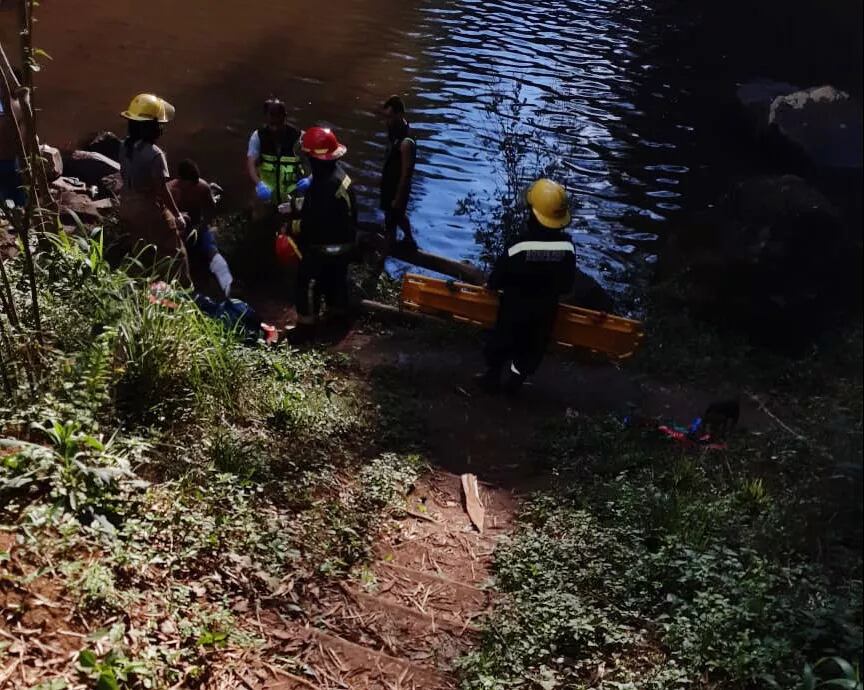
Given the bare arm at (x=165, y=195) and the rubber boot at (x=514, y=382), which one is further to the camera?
the rubber boot at (x=514, y=382)

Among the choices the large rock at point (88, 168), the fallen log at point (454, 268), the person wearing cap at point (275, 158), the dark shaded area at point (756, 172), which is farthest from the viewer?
the large rock at point (88, 168)

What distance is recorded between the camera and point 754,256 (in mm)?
7168

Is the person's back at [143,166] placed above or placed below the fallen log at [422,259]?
above

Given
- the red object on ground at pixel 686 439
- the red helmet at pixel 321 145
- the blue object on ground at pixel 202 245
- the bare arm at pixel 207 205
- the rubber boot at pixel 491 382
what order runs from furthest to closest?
the blue object on ground at pixel 202 245, the bare arm at pixel 207 205, the rubber boot at pixel 491 382, the red helmet at pixel 321 145, the red object on ground at pixel 686 439

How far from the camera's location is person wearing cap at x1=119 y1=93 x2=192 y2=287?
20.6 feet

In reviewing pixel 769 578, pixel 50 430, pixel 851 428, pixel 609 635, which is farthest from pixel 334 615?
pixel 851 428

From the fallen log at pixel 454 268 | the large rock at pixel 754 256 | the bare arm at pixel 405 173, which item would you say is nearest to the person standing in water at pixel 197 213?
the fallen log at pixel 454 268

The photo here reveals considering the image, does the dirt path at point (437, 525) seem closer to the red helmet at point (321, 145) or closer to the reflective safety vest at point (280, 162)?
the red helmet at point (321, 145)

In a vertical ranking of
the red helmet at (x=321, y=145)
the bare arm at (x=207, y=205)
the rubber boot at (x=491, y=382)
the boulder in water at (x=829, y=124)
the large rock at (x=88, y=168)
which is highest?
the boulder in water at (x=829, y=124)

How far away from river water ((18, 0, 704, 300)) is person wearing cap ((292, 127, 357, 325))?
98.1 inches

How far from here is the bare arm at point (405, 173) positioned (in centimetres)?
891

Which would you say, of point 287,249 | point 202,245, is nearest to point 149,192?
point 202,245

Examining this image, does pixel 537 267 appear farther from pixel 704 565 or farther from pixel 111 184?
pixel 111 184

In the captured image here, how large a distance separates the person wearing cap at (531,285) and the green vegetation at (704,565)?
A: 163 centimetres
